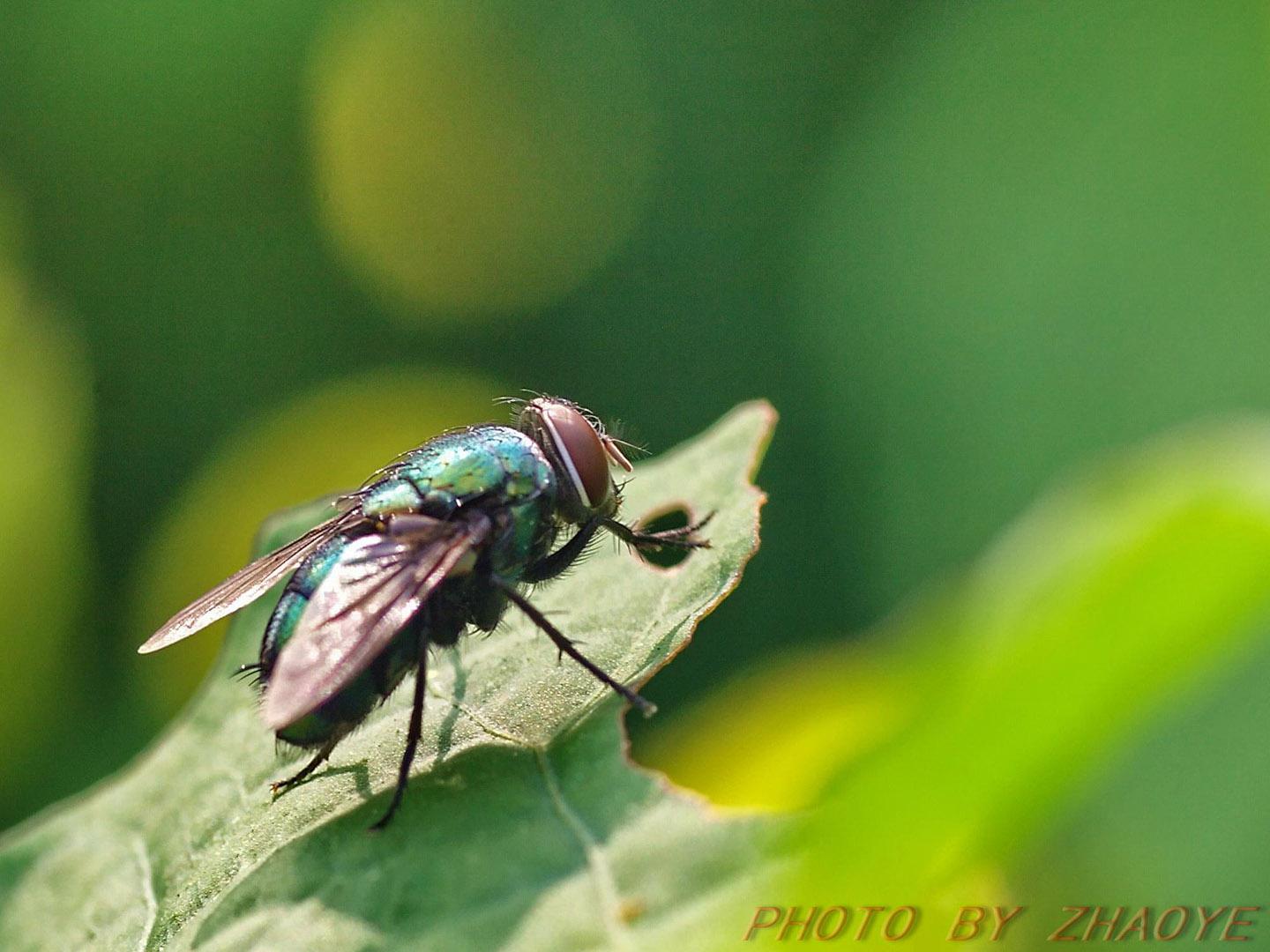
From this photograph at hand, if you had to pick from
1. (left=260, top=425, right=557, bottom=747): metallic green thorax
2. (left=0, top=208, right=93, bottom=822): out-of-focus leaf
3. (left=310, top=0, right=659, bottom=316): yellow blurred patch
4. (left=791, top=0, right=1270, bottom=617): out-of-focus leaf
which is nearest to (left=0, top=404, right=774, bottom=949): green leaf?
(left=260, top=425, right=557, bottom=747): metallic green thorax

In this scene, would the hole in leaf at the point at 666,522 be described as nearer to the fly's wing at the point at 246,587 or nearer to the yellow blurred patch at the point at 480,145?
the fly's wing at the point at 246,587

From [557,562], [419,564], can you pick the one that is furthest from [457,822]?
[557,562]

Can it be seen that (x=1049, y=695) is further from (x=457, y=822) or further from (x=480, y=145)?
(x=480, y=145)

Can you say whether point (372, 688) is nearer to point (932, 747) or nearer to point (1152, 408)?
point (932, 747)

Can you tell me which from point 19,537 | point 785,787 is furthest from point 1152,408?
point 19,537

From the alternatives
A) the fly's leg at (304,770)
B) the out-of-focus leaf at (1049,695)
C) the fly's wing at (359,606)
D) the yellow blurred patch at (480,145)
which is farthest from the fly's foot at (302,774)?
the yellow blurred patch at (480,145)
